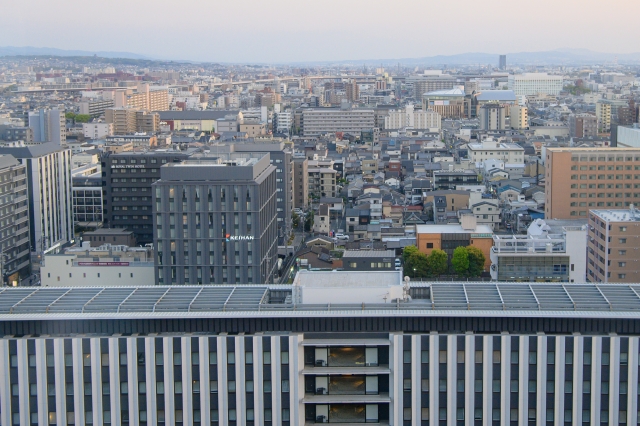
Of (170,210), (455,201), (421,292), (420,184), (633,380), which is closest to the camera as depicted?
(633,380)

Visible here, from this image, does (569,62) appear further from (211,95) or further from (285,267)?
(285,267)

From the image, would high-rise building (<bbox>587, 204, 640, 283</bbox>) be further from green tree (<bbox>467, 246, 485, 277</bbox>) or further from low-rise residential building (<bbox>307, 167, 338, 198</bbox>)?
low-rise residential building (<bbox>307, 167, 338, 198</bbox>)

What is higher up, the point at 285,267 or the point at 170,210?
the point at 170,210

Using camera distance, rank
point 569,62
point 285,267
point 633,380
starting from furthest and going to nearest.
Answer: point 569,62
point 285,267
point 633,380

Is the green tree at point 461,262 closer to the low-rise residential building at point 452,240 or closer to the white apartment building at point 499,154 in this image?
the low-rise residential building at point 452,240

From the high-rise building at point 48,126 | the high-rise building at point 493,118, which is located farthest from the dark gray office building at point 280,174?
the high-rise building at point 493,118

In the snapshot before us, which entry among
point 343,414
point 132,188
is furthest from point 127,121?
point 343,414

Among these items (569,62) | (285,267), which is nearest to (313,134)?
(285,267)
